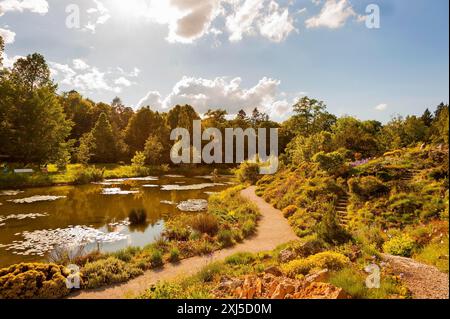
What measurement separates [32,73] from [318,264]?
37192 millimetres

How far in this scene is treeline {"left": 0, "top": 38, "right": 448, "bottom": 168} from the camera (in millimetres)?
25469

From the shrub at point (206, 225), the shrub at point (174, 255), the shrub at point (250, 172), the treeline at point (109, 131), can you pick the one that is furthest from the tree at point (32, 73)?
the shrub at point (174, 255)

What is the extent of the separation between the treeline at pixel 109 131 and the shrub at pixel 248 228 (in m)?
8.71

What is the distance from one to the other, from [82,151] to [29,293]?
114ft

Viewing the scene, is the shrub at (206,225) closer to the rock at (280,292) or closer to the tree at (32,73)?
the rock at (280,292)

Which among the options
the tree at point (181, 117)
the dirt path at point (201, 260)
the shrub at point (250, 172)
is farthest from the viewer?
the tree at point (181, 117)

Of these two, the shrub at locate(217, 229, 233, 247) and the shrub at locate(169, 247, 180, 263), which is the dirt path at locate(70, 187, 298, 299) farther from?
the shrub at locate(217, 229, 233, 247)

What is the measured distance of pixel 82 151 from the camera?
38938mm

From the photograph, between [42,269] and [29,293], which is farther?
[42,269]

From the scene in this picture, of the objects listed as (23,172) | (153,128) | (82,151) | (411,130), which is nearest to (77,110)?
(153,128)

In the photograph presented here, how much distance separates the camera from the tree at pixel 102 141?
45156mm

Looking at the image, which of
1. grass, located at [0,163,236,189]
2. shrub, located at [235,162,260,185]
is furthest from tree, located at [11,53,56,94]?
shrub, located at [235,162,260,185]

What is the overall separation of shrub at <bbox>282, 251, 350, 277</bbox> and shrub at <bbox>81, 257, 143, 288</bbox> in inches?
182
